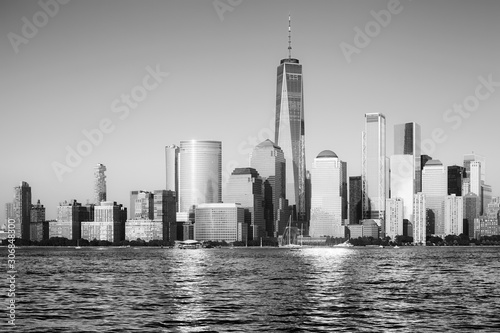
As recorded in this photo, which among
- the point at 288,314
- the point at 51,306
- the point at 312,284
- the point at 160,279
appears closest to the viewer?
the point at 288,314

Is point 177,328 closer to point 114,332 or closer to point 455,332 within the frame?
point 114,332

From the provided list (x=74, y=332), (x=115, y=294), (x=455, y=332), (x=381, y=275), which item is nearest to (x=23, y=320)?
(x=74, y=332)

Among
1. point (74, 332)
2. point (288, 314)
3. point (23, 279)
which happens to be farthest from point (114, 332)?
point (23, 279)

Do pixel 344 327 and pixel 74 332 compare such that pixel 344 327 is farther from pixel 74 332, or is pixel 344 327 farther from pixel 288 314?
pixel 74 332

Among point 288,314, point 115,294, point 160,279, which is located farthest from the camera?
point 160,279

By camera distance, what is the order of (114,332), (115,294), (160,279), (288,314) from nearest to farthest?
(114,332), (288,314), (115,294), (160,279)

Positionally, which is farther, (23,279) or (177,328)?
(23,279)

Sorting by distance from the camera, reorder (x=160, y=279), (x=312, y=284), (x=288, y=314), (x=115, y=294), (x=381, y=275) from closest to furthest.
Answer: (x=288, y=314), (x=115, y=294), (x=312, y=284), (x=160, y=279), (x=381, y=275)

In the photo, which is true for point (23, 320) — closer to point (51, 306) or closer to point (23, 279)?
point (51, 306)

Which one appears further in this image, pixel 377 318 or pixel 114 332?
pixel 377 318
